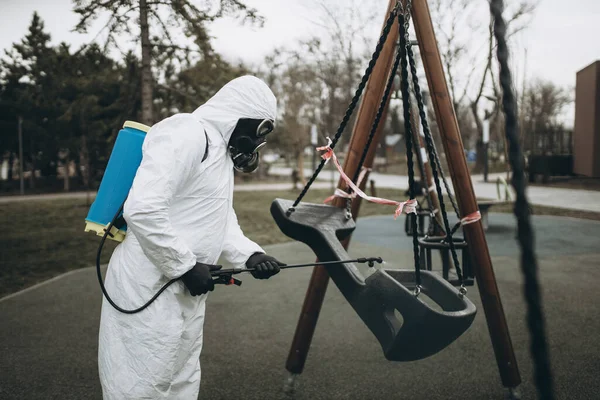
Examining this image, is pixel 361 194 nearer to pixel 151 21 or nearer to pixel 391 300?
pixel 391 300

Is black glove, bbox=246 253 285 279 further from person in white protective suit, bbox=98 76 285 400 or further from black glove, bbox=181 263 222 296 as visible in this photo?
black glove, bbox=181 263 222 296

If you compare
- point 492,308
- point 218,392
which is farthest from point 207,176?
point 492,308

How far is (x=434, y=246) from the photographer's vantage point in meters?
3.49

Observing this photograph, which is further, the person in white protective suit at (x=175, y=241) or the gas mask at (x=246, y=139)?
the gas mask at (x=246, y=139)

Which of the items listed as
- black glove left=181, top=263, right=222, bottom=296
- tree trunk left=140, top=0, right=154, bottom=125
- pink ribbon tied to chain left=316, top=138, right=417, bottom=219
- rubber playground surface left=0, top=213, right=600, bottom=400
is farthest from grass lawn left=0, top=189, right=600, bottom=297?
black glove left=181, top=263, right=222, bottom=296

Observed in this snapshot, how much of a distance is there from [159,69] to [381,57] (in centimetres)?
950

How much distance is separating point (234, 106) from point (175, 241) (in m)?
0.67

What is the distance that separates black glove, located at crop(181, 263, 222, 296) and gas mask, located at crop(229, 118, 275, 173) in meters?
0.53

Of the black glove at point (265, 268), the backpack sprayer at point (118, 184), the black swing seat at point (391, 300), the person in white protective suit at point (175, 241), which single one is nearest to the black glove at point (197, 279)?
the person in white protective suit at point (175, 241)

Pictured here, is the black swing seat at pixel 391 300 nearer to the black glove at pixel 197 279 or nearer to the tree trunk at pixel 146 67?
the black glove at pixel 197 279

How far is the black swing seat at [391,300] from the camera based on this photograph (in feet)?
6.84

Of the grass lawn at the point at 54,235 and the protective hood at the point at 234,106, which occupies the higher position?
the protective hood at the point at 234,106

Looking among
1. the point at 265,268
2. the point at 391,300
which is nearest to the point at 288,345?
the point at 265,268

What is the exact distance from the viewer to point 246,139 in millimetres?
2293
